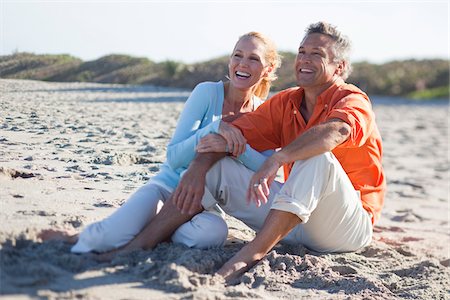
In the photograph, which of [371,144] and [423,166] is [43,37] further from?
[423,166]

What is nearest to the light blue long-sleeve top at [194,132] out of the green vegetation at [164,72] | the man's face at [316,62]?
the man's face at [316,62]

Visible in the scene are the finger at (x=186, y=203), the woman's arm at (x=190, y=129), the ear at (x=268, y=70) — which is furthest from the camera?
the ear at (x=268, y=70)

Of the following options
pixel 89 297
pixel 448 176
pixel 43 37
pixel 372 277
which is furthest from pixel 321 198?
pixel 448 176

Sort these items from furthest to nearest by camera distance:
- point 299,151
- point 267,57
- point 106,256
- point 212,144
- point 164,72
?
point 164,72
point 267,57
point 212,144
point 299,151
point 106,256

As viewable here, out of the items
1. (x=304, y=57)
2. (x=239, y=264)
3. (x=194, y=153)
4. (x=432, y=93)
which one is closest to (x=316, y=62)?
(x=304, y=57)

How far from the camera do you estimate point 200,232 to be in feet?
10.9

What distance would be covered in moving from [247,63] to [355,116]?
25.2 inches

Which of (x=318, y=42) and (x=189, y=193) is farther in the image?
(x=318, y=42)

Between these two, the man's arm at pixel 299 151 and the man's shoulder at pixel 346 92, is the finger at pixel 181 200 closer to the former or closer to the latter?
the man's arm at pixel 299 151

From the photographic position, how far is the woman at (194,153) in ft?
10.2

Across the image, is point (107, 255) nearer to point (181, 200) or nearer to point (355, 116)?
point (181, 200)

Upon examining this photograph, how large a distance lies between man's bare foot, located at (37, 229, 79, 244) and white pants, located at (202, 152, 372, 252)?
0.65 metres

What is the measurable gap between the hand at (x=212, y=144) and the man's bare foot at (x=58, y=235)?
70cm

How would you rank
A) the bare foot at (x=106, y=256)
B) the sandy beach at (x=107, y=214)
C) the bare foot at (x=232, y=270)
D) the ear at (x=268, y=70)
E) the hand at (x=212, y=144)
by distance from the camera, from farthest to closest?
the ear at (x=268, y=70) < the hand at (x=212, y=144) < the bare foot at (x=232, y=270) < the bare foot at (x=106, y=256) < the sandy beach at (x=107, y=214)
